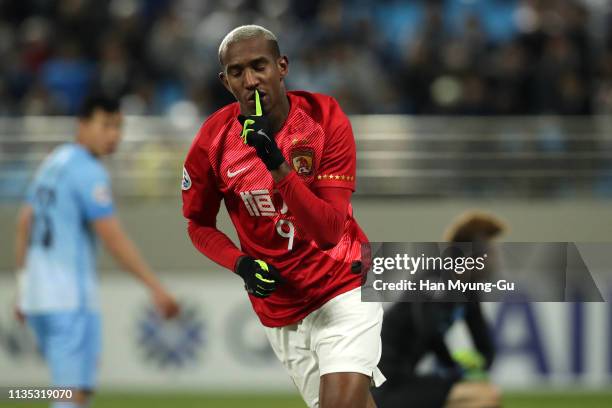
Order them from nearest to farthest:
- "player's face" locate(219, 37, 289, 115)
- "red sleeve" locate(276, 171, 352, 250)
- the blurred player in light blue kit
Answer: "red sleeve" locate(276, 171, 352, 250)
"player's face" locate(219, 37, 289, 115)
the blurred player in light blue kit

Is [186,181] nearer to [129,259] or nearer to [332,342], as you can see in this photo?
[332,342]

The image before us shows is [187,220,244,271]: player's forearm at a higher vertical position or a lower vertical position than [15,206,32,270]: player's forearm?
lower

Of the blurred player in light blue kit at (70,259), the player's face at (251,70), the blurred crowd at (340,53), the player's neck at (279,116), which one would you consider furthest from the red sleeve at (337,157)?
the blurred crowd at (340,53)

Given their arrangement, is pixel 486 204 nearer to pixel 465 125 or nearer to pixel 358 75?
pixel 465 125

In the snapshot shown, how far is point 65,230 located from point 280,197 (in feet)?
7.68

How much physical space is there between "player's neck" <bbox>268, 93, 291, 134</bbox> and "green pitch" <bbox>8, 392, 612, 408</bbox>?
4833 mm

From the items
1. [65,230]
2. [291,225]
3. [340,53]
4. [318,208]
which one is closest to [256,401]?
[65,230]

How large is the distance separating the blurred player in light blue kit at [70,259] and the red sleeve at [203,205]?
5.53 feet

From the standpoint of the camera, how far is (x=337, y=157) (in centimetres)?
425

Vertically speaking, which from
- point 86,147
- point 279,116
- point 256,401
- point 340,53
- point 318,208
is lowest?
point 318,208

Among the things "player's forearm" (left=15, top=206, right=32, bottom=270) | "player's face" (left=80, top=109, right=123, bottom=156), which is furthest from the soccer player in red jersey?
"player's forearm" (left=15, top=206, right=32, bottom=270)

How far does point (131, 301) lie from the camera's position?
9883 mm

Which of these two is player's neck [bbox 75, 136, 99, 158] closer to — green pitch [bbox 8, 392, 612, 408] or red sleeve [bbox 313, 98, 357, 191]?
red sleeve [bbox 313, 98, 357, 191]

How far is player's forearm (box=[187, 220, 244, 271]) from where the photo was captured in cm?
436
